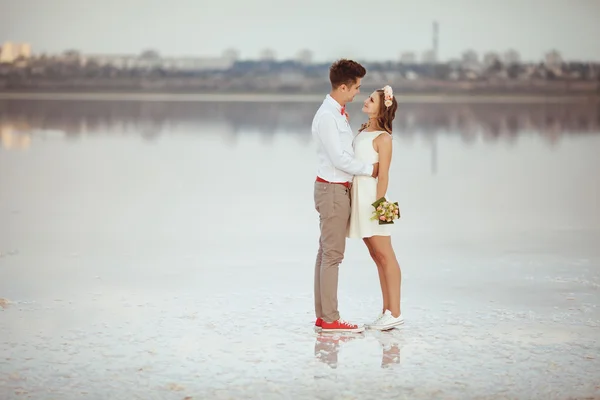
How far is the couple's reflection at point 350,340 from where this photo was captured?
4406 mm

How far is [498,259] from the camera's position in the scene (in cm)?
675

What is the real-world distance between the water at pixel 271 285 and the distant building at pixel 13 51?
770 inches

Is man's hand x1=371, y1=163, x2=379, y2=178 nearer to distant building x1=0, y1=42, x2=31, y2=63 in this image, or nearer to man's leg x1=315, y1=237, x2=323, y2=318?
man's leg x1=315, y1=237, x2=323, y2=318

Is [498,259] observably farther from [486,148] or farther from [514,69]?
[514,69]

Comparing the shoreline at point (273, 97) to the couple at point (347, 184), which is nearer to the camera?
the couple at point (347, 184)

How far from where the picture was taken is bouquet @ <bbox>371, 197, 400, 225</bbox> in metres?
4.86

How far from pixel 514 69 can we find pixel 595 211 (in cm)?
2784

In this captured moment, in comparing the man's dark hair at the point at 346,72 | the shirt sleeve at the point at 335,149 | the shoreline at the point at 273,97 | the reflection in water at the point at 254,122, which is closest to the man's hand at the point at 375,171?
the shirt sleeve at the point at 335,149

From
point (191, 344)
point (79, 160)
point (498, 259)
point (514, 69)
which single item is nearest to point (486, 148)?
point (79, 160)

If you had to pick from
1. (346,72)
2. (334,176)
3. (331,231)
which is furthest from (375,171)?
(346,72)

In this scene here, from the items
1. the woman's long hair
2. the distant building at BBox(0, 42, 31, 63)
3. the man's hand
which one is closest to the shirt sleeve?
the man's hand

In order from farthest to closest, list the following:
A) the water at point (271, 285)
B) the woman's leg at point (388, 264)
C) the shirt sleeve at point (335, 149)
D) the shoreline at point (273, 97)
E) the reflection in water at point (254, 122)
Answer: the shoreline at point (273, 97)
the reflection in water at point (254, 122)
the woman's leg at point (388, 264)
the shirt sleeve at point (335, 149)
the water at point (271, 285)

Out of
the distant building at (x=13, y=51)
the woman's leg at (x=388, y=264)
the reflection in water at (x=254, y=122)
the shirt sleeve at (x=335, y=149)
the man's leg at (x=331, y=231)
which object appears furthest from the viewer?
the distant building at (x=13, y=51)

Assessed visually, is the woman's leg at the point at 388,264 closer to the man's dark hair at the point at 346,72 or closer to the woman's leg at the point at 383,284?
the woman's leg at the point at 383,284
